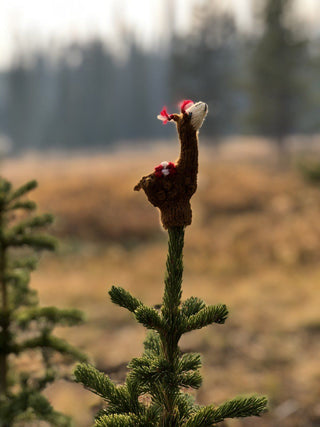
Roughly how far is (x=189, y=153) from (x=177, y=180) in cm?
12

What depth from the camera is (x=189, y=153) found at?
5.97 feet

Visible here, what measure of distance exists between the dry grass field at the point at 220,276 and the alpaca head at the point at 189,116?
1818 mm

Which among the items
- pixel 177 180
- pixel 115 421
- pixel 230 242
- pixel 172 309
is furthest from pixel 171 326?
pixel 230 242

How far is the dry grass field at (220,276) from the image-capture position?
22.3 feet

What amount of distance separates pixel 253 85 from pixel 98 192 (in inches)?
796

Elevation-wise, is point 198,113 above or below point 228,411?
above

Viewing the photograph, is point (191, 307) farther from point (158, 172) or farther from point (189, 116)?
point (189, 116)

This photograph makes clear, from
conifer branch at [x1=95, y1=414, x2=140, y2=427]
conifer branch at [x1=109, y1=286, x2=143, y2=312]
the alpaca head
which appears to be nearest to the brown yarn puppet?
the alpaca head

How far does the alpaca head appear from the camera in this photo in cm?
175

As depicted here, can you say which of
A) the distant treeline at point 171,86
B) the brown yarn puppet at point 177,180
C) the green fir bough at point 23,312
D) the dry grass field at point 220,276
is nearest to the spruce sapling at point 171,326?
the brown yarn puppet at point 177,180

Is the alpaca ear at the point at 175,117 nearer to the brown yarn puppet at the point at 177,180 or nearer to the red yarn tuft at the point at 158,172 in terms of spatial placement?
the brown yarn puppet at the point at 177,180

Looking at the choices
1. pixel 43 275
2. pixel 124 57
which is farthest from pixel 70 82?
pixel 43 275

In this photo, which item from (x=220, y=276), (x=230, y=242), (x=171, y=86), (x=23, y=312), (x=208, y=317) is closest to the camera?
(x=208, y=317)

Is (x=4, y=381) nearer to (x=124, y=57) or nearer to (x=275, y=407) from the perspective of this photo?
(x=275, y=407)
